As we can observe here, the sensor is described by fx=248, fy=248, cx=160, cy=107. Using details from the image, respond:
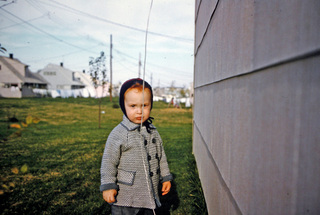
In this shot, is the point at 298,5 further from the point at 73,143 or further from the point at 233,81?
the point at 73,143

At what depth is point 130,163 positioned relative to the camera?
7.17 feet

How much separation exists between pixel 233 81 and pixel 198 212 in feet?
7.00

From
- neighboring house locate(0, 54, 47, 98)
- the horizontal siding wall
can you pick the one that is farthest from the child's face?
neighboring house locate(0, 54, 47, 98)

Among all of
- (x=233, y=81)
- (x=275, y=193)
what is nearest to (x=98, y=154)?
(x=233, y=81)

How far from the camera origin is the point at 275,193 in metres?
0.81

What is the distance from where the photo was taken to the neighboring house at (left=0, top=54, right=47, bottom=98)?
37.2 metres

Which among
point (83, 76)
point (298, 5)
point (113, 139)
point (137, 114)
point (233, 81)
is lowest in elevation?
point (113, 139)

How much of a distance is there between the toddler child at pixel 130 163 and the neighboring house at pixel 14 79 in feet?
133

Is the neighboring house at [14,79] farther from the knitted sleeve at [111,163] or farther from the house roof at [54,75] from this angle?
the knitted sleeve at [111,163]

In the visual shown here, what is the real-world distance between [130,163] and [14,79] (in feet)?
151

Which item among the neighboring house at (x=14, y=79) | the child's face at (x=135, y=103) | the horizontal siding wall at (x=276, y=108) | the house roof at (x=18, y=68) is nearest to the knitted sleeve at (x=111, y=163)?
the child's face at (x=135, y=103)

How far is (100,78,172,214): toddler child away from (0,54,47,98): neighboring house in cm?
4042

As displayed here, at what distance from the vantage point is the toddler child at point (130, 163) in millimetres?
2150

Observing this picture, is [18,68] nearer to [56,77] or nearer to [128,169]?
[56,77]
